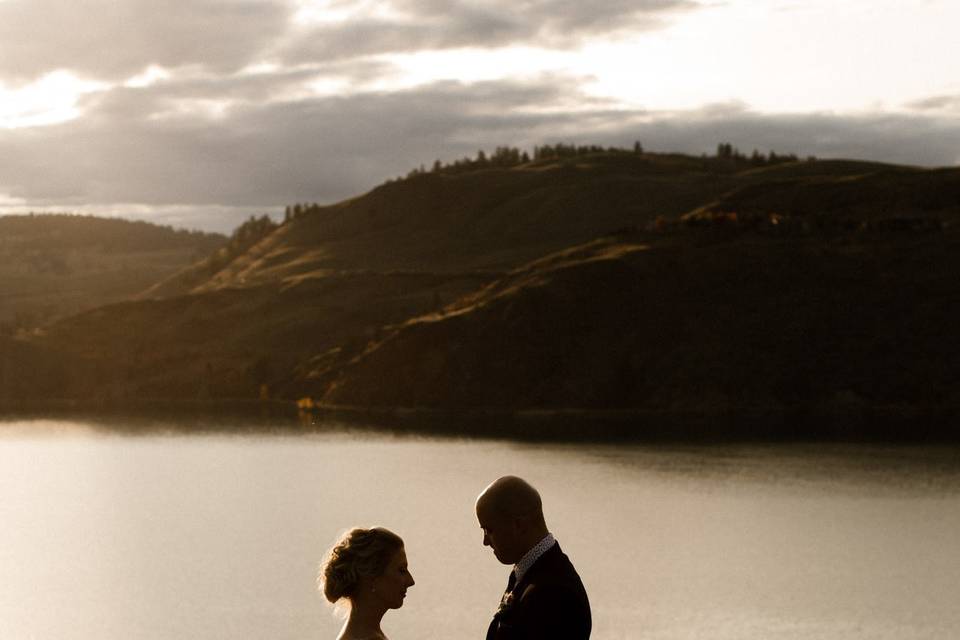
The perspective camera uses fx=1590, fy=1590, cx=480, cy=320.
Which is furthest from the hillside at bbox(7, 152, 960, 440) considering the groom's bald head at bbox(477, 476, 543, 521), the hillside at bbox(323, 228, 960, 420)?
the groom's bald head at bbox(477, 476, 543, 521)

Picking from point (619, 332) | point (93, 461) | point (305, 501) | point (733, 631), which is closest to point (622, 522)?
point (305, 501)

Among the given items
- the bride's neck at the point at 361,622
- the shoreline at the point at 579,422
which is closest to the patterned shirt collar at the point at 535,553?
the bride's neck at the point at 361,622

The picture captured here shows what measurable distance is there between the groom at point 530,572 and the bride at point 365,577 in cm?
71

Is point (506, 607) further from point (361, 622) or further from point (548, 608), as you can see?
point (361, 622)

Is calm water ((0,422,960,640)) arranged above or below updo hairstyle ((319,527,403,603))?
below

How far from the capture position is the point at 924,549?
6538 centimetres

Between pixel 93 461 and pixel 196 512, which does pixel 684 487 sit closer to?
pixel 196 512

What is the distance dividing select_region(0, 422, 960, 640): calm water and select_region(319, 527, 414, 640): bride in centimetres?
4173

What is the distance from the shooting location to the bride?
26.0ft

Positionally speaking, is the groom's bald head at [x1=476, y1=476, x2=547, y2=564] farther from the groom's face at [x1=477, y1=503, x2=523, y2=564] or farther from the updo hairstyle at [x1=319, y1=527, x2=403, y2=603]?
the updo hairstyle at [x1=319, y1=527, x2=403, y2=603]

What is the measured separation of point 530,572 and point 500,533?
28 cm

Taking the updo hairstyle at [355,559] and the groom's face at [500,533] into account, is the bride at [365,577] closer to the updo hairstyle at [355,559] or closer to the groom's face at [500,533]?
the updo hairstyle at [355,559]

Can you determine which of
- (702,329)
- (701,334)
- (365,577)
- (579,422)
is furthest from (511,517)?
(702,329)

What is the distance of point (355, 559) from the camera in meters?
7.94
